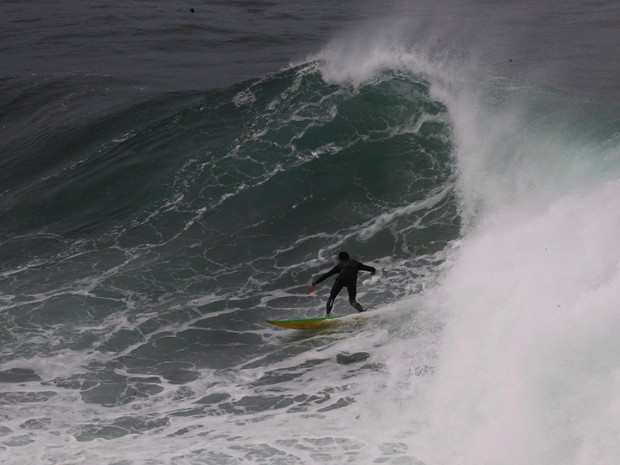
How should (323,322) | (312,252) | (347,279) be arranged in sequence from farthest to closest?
1. (312,252)
2. (347,279)
3. (323,322)

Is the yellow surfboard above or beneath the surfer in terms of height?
beneath

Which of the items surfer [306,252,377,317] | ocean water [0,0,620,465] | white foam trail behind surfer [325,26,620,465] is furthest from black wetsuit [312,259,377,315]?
white foam trail behind surfer [325,26,620,465]

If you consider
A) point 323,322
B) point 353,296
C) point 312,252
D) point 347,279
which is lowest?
point 323,322

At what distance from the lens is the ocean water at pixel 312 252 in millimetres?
10648

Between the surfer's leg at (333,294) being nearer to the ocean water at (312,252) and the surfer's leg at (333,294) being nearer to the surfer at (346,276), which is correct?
the surfer at (346,276)

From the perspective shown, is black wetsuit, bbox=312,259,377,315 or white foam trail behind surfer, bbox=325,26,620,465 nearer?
white foam trail behind surfer, bbox=325,26,620,465

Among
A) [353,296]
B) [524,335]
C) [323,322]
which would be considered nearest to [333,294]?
[353,296]

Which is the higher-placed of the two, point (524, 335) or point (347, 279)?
point (347, 279)

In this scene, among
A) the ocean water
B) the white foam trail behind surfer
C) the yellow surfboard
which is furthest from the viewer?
the yellow surfboard

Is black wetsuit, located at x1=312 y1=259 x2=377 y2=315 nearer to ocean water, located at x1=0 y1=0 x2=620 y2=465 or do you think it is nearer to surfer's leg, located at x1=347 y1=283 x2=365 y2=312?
surfer's leg, located at x1=347 y1=283 x2=365 y2=312

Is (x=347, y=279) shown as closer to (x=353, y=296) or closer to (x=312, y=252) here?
(x=353, y=296)

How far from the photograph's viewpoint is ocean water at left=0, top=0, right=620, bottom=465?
10.6 meters

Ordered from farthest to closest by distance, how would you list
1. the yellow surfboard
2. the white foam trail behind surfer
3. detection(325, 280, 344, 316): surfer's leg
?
detection(325, 280, 344, 316): surfer's leg, the yellow surfboard, the white foam trail behind surfer

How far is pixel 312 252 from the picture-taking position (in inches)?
633
